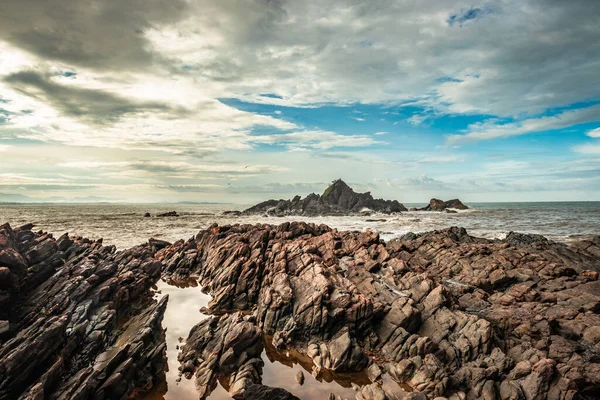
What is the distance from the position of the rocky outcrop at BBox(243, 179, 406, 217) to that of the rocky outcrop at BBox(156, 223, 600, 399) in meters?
95.8

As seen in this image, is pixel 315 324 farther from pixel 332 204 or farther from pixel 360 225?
pixel 332 204

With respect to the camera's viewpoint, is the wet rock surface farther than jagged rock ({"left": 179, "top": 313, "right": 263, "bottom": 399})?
Yes

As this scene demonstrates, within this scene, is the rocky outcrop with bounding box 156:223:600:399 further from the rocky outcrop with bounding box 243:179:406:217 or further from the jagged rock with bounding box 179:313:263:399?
the rocky outcrop with bounding box 243:179:406:217

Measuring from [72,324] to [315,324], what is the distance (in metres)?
13.8

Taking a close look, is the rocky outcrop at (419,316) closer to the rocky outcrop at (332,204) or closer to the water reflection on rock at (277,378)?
the water reflection on rock at (277,378)

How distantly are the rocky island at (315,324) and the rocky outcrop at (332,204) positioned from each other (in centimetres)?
9898

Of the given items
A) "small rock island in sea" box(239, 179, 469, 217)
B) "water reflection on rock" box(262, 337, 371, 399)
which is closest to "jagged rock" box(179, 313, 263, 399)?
"water reflection on rock" box(262, 337, 371, 399)

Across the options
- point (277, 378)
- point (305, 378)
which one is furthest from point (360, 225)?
point (277, 378)

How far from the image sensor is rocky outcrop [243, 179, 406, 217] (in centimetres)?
13262

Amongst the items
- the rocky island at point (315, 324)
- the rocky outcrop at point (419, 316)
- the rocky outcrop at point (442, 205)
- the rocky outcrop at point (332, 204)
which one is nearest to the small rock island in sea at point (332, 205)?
the rocky outcrop at point (332, 204)

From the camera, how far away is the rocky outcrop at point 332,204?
133 meters

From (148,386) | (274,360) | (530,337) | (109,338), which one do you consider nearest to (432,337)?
(530,337)

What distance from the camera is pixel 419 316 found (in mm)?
19797

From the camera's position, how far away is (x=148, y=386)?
1494 centimetres
